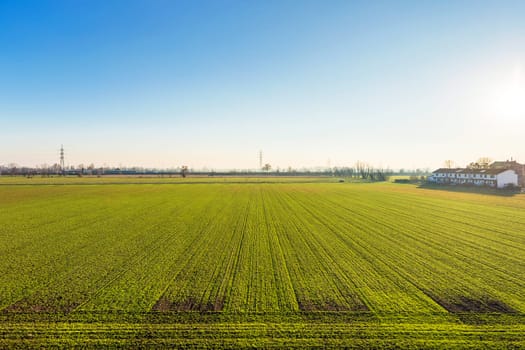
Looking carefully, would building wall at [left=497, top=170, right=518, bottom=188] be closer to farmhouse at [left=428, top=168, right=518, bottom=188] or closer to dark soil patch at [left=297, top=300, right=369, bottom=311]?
farmhouse at [left=428, top=168, right=518, bottom=188]

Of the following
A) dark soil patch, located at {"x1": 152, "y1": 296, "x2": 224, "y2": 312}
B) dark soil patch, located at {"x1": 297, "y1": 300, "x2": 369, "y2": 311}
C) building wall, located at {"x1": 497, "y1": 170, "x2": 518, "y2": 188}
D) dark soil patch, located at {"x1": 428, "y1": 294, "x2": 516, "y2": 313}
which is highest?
building wall, located at {"x1": 497, "y1": 170, "x2": 518, "y2": 188}

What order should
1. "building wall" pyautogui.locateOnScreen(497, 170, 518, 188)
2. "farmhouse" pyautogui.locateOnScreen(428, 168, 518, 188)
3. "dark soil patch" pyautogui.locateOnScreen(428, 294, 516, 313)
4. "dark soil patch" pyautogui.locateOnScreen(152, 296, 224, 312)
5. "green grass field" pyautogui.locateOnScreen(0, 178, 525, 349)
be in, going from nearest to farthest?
"green grass field" pyautogui.locateOnScreen(0, 178, 525, 349)
"dark soil patch" pyautogui.locateOnScreen(152, 296, 224, 312)
"dark soil patch" pyautogui.locateOnScreen(428, 294, 516, 313)
"building wall" pyautogui.locateOnScreen(497, 170, 518, 188)
"farmhouse" pyautogui.locateOnScreen(428, 168, 518, 188)

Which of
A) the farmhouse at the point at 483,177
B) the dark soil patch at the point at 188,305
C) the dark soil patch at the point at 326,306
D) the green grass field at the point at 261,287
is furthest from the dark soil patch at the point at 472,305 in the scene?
the farmhouse at the point at 483,177

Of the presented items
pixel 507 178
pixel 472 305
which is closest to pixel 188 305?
pixel 472 305

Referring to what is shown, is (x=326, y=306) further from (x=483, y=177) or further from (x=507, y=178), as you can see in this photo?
(x=483, y=177)

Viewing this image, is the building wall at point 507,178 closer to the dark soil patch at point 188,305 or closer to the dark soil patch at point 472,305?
the dark soil patch at point 472,305

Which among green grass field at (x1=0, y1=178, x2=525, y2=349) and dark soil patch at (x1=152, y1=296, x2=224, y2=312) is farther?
dark soil patch at (x1=152, y1=296, x2=224, y2=312)

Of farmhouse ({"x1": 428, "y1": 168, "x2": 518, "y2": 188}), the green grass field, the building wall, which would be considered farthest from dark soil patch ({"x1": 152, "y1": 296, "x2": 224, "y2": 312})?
the building wall
